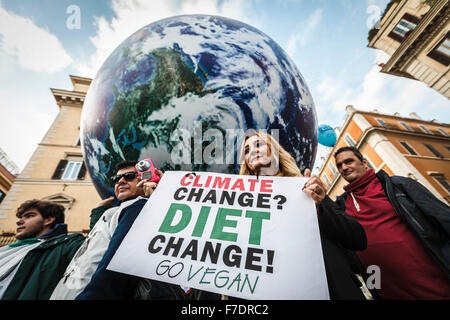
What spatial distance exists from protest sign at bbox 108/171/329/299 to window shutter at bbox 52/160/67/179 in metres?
14.5

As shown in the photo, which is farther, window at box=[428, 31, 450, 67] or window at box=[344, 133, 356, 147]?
window at box=[344, 133, 356, 147]

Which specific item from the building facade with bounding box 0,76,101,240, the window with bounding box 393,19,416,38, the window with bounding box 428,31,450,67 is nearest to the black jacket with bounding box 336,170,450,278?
the building facade with bounding box 0,76,101,240

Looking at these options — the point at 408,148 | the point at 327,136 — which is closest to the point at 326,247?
the point at 327,136

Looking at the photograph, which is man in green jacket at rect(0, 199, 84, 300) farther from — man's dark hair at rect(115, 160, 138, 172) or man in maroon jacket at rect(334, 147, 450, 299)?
man in maroon jacket at rect(334, 147, 450, 299)

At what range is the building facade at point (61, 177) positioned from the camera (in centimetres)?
1026

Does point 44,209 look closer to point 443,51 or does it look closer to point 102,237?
point 102,237

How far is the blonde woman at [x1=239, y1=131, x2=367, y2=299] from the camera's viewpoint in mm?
914

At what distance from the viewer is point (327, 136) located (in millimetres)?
3064

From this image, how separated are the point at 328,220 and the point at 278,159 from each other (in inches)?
20.7

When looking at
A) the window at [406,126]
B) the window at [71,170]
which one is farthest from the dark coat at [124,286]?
the window at [406,126]

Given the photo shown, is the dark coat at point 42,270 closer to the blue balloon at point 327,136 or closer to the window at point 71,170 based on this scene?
the blue balloon at point 327,136

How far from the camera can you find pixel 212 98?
4.75 ft
